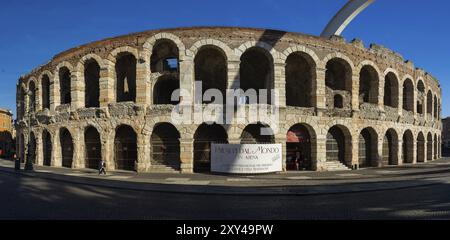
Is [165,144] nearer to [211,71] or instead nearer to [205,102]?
[205,102]

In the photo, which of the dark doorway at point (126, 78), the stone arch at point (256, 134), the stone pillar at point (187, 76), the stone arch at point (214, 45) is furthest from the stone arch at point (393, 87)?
the dark doorway at point (126, 78)

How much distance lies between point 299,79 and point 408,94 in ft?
49.5

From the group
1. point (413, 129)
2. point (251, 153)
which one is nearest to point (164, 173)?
point (251, 153)

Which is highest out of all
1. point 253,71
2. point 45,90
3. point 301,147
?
point 253,71

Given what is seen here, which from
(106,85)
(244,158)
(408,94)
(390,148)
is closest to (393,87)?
(408,94)

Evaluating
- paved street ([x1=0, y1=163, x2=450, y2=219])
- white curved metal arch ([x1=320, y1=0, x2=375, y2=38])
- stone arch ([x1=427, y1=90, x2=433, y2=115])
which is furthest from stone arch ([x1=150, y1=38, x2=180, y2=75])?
stone arch ([x1=427, y1=90, x2=433, y2=115])

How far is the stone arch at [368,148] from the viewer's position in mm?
25875

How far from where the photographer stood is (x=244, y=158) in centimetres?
1919

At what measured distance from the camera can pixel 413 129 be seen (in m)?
30.7

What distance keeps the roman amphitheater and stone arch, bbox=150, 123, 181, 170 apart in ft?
0.27

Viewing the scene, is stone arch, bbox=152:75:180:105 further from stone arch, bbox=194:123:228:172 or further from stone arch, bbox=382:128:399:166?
stone arch, bbox=382:128:399:166

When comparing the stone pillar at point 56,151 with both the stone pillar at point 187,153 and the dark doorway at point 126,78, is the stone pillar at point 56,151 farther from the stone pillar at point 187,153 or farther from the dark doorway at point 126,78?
the stone pillar at point 187,153
